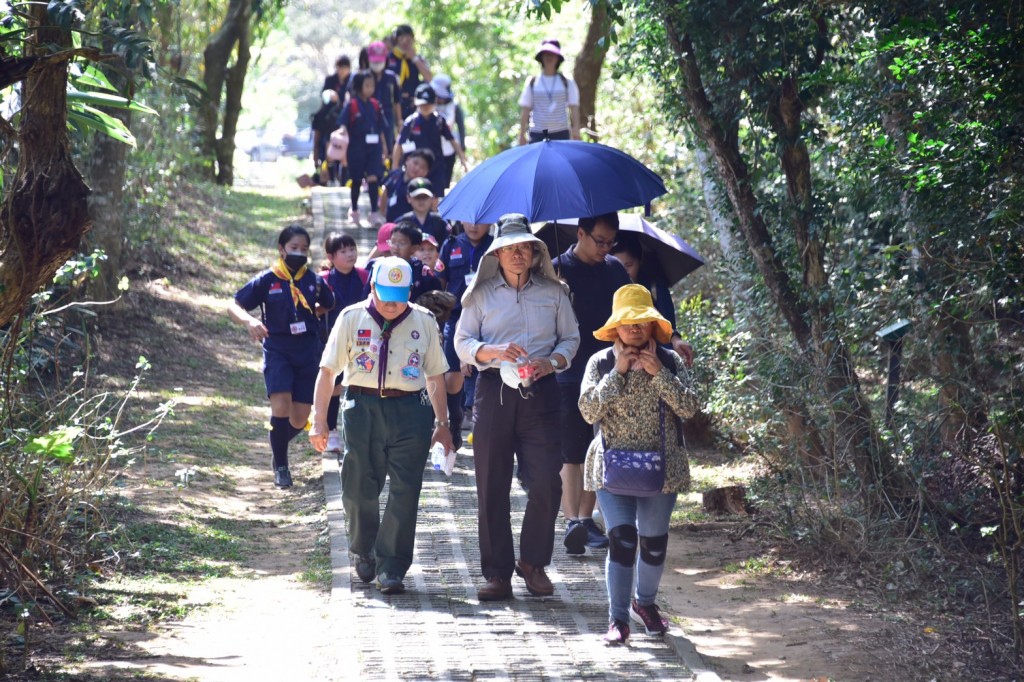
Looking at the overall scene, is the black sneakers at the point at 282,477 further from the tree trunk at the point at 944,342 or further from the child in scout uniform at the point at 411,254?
the tree trunk at the point at 944,342

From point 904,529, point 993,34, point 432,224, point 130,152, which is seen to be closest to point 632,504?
point 904,529

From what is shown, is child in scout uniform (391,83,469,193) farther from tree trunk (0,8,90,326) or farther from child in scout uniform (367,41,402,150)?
tree trunk (0,8,90,326)

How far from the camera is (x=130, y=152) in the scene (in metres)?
15.0

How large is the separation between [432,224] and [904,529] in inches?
196

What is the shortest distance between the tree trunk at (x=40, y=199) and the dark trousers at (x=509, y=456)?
7.50ft

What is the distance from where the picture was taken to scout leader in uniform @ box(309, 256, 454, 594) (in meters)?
6.83

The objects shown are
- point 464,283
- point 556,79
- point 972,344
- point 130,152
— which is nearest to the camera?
point 972,344

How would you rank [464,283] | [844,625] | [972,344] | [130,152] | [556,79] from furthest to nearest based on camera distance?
[130,152]
[556,79]
[464,283]
[972,344]
[844,625]

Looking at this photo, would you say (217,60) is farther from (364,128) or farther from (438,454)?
(438,454)

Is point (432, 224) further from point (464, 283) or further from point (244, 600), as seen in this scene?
point (244, 600)

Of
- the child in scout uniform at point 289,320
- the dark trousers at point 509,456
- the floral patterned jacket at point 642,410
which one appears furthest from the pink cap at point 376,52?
the floral patterned jacket at point 642,410

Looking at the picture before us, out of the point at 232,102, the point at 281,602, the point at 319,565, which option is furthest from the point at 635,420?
the point at 232,102

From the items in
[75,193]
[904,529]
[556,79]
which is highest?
[556,79]

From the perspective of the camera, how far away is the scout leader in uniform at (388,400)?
6.83 m
